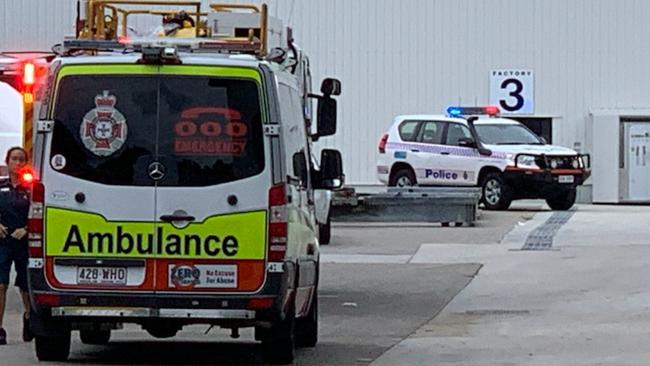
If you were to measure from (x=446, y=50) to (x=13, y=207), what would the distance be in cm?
2578

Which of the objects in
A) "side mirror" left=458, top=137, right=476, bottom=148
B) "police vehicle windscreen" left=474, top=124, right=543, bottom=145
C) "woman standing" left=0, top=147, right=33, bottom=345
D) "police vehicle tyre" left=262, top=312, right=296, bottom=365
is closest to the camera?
"police vehicle tyre" left=262, top=312, right=296, bottom=365

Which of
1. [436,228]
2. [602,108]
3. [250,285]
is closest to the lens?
[250,285]

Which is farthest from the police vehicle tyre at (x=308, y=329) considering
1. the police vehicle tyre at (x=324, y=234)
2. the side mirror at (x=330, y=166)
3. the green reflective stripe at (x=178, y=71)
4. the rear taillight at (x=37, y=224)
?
the police vehicle tyre at (x=324, y=234)

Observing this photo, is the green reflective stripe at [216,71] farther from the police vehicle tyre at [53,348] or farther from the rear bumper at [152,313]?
the police vehicle tyre at [53,348]

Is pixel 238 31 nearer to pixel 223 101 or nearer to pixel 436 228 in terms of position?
A: pixel 223 101

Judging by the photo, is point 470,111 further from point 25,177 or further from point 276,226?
point 276,226

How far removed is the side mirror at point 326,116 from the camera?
1350 cm

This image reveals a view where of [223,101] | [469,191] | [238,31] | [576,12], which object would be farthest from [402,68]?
[223,101]

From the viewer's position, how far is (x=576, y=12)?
3712 centimetres

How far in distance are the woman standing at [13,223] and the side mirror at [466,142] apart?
1887cm

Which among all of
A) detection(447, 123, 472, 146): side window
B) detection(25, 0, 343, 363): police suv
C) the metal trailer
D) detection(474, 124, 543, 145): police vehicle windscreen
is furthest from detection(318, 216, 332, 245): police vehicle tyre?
detection(25, 0, 343, 363): police suv

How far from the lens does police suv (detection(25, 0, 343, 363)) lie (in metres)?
10.6

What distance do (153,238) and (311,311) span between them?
2.24 meters

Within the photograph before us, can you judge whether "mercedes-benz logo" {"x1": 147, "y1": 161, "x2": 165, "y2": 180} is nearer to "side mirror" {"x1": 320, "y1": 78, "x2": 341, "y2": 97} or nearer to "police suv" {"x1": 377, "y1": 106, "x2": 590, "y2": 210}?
"side mirror" {"x1": 320, "y1": 78, "x2": 341, "y2": 97}
